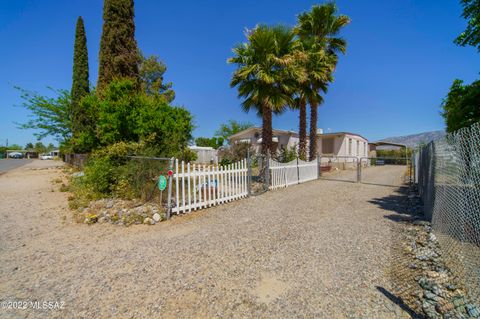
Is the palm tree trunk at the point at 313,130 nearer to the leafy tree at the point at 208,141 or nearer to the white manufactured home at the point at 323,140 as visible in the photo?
the white manufactured home at the point at 323,140

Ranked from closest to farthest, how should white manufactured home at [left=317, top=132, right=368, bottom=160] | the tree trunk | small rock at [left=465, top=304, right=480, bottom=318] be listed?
small rock at [left=465, top=304, right=480, bottom=318] → the tree trunk → white manufactured home at [left=317, top=132, right=368, bottom=160]

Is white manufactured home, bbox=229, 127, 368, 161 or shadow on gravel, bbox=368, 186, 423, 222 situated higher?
white manufactured home, bbox=229, 127, 368, 161

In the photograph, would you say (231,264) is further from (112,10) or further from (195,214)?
(112,10)

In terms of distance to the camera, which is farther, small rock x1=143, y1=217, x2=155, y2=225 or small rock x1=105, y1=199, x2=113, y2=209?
small rock x1=105, y1=199, x2=113, y2=209

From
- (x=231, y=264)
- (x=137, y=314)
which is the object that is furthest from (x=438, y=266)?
(x=137, y=314)

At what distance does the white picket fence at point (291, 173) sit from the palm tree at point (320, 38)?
5.21 ft

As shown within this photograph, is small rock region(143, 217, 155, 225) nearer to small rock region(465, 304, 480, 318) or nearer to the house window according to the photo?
small rock region(465, 304, 480, 318)

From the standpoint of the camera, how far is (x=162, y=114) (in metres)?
8.47

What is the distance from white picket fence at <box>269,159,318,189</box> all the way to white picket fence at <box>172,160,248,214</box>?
1.89 metres

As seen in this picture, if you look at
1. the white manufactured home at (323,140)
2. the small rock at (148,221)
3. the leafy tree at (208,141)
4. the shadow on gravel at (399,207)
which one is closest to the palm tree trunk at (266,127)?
the shadow on gravel at (399,207)

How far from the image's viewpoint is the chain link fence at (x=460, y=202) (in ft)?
10.4

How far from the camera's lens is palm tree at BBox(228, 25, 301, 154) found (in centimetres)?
966

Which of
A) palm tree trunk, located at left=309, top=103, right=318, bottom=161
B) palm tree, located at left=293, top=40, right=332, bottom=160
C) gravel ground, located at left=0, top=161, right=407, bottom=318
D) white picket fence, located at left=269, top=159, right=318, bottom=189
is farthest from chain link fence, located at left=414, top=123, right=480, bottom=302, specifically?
palm tree trunk, located at left=309, top=103, right=318, bottom=161

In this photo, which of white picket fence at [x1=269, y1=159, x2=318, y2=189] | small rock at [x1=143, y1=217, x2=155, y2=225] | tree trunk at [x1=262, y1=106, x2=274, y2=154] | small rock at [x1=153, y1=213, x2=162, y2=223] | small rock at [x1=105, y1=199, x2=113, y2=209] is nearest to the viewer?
small rock at [x1=143, y1=217, x2=155, y2=225]
